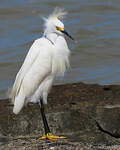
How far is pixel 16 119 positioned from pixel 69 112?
0.66 metres

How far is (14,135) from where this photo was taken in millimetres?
5473

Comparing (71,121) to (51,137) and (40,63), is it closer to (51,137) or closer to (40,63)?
(51,137)

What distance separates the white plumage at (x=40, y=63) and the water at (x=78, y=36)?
3.83 metres

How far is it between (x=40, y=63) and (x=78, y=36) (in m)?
8.54

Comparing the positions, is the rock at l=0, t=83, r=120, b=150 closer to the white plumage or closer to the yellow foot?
the yellow foot

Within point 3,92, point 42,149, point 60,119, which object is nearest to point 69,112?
point 60,119

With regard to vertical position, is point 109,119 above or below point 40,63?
below

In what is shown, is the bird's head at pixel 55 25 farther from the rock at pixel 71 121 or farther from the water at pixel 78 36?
the water at pixel 78 36

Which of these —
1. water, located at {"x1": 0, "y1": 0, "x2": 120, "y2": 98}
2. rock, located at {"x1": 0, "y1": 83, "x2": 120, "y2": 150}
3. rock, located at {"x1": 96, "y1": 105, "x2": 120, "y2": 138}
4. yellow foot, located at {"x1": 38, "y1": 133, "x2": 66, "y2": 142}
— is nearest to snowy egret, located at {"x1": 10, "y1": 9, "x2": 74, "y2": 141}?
yellow foot, located at {"x1": 38, "y1": 133, "x2": 66, "y2": 142}

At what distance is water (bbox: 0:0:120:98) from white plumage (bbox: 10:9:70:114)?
3.83 m

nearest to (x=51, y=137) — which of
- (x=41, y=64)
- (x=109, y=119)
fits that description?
(x=109, y=119)

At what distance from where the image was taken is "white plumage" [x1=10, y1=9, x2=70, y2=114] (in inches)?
210

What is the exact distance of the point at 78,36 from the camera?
1380 centimetres

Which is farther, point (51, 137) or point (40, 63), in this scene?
point (40, 63)
